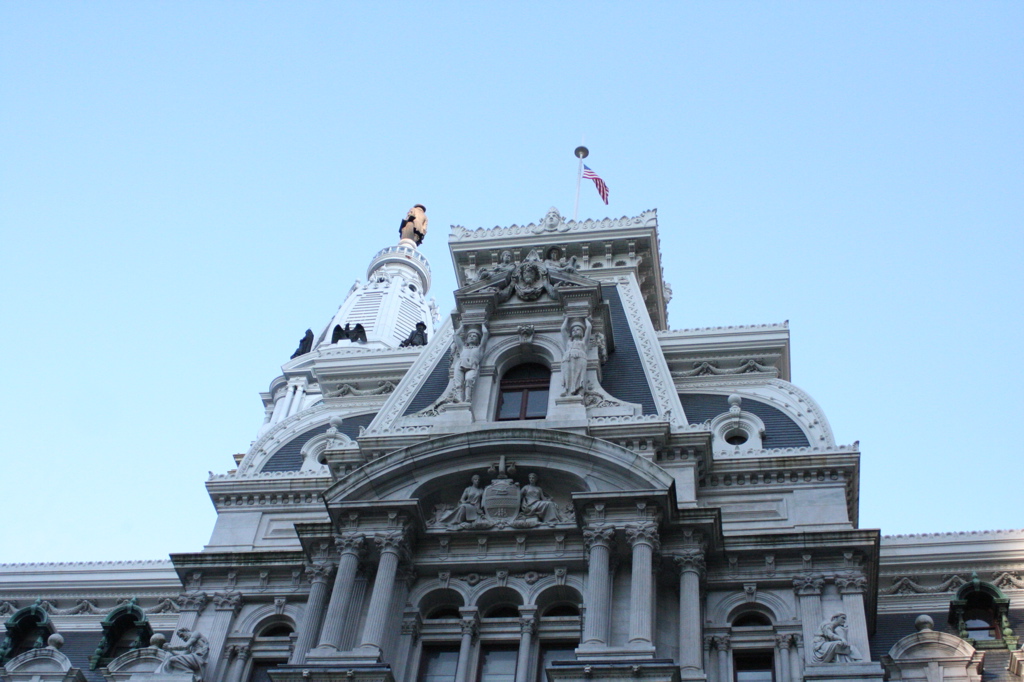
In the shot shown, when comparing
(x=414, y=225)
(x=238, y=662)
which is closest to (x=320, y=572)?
(x=238, y=662)

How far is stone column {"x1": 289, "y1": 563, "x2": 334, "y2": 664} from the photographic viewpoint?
28.4 m

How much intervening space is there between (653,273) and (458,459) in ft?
43.9

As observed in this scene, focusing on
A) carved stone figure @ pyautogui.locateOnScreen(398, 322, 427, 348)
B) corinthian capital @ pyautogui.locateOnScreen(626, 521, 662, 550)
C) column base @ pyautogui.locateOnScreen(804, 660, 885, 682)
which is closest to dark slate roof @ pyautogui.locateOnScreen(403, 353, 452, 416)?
corinthian capital @ pyautogui.locateOnScreen(626, 521, 662, 550)

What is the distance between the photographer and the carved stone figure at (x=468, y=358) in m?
33.9

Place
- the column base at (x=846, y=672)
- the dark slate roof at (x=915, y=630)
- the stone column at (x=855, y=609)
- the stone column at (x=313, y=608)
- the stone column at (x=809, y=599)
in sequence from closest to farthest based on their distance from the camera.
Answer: the column base at (x=846, y=672) < the stone column at (x=855, y=609) < the stone column at (x=809, y=599) < the stone column at (x=313, y=608) < the dark slate roof at (x=915, y=630)

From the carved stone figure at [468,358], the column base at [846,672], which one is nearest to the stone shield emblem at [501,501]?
the carved stone figure at [468,358]

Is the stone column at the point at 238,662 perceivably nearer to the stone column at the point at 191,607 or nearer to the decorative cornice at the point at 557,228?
the stone column at the point at 191,607

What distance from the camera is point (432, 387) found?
1425 inches

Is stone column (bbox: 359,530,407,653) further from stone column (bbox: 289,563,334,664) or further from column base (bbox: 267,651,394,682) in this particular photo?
stone column (bbox: 289,563,334,664)

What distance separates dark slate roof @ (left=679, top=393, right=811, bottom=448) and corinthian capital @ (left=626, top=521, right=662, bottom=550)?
576 centimetres

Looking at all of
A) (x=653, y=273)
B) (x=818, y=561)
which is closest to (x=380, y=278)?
(x=653, y=273)

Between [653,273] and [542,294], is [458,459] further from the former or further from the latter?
[653,273]

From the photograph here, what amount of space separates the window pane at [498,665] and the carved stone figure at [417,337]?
197ft

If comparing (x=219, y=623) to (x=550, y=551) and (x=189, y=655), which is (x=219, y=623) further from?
(x=550, y=551)
